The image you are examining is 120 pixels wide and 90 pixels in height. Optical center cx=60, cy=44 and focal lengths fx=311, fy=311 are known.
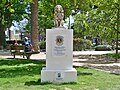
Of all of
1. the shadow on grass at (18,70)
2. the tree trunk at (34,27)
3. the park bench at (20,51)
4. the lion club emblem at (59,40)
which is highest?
the tree trunk at (34,27)

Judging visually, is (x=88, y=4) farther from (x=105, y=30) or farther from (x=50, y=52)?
(x=50, y=52)

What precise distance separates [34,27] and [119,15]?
28.1ft

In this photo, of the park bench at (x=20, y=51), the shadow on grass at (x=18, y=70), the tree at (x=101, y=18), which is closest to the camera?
the shadow on grass at (x=18, y=70)

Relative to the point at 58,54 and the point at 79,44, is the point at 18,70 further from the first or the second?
the point at 79,44

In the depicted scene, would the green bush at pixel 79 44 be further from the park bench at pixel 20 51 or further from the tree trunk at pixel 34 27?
the park bench at pixel 20 51

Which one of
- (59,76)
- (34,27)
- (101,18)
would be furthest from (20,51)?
(59,76)

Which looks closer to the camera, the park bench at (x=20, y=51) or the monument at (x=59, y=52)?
the monument at (x=59, y=52)

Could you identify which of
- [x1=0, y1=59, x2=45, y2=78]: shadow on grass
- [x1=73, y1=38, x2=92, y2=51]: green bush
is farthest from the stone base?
[x1=73, y1=38, x2=92, y2=51]: green bush

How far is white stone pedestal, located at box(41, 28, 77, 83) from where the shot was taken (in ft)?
31.4

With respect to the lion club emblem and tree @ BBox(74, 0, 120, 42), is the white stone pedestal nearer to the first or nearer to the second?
the lion club emblem

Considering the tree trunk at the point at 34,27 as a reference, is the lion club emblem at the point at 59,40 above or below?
below

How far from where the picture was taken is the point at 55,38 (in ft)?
31.8

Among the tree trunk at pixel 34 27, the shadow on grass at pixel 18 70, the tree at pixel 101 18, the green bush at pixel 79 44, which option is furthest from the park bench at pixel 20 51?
the green bush at pixel 79 44

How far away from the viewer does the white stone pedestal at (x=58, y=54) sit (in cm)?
958
